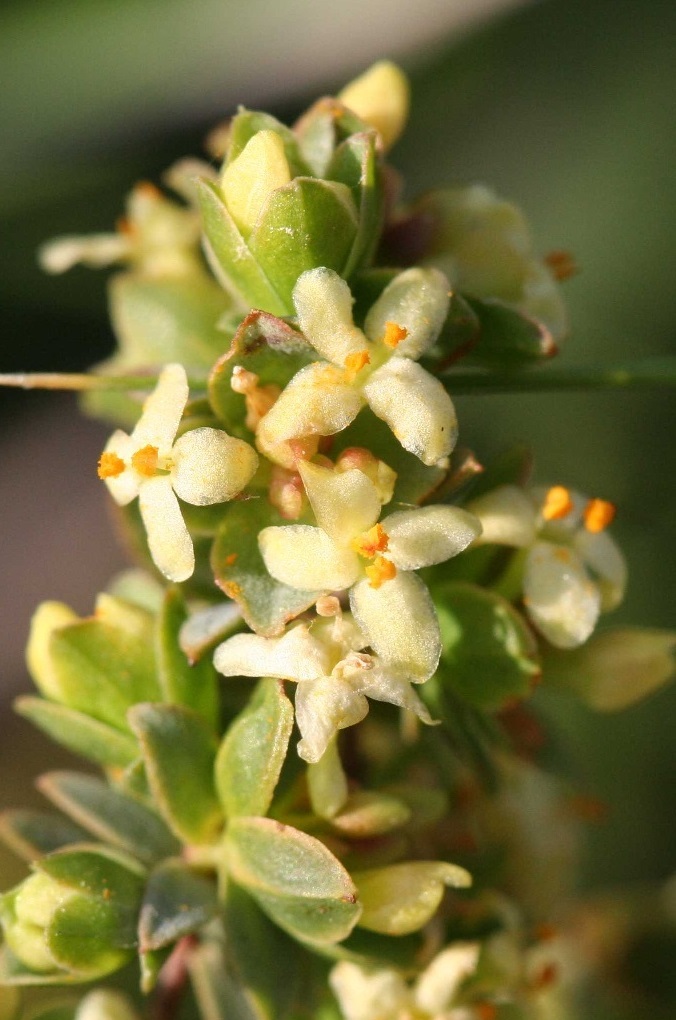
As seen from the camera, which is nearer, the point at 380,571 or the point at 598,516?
the point at 380,571

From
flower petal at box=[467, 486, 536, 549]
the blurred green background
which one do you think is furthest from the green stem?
the blurred green background

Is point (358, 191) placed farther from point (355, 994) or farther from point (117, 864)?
point (355, 994)

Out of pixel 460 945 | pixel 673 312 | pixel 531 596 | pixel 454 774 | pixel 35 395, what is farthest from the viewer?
pixel 35 395

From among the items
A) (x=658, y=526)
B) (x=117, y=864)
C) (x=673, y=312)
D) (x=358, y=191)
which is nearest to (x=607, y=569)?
(x=358, y=191)

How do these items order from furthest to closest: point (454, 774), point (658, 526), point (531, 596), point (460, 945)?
point (658, 526), point (454, 774), point (460, 945), point (531, 596)

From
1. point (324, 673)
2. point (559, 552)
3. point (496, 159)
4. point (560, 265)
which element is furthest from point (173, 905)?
point (496, 159)

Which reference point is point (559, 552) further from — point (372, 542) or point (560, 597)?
point (372, 542)
